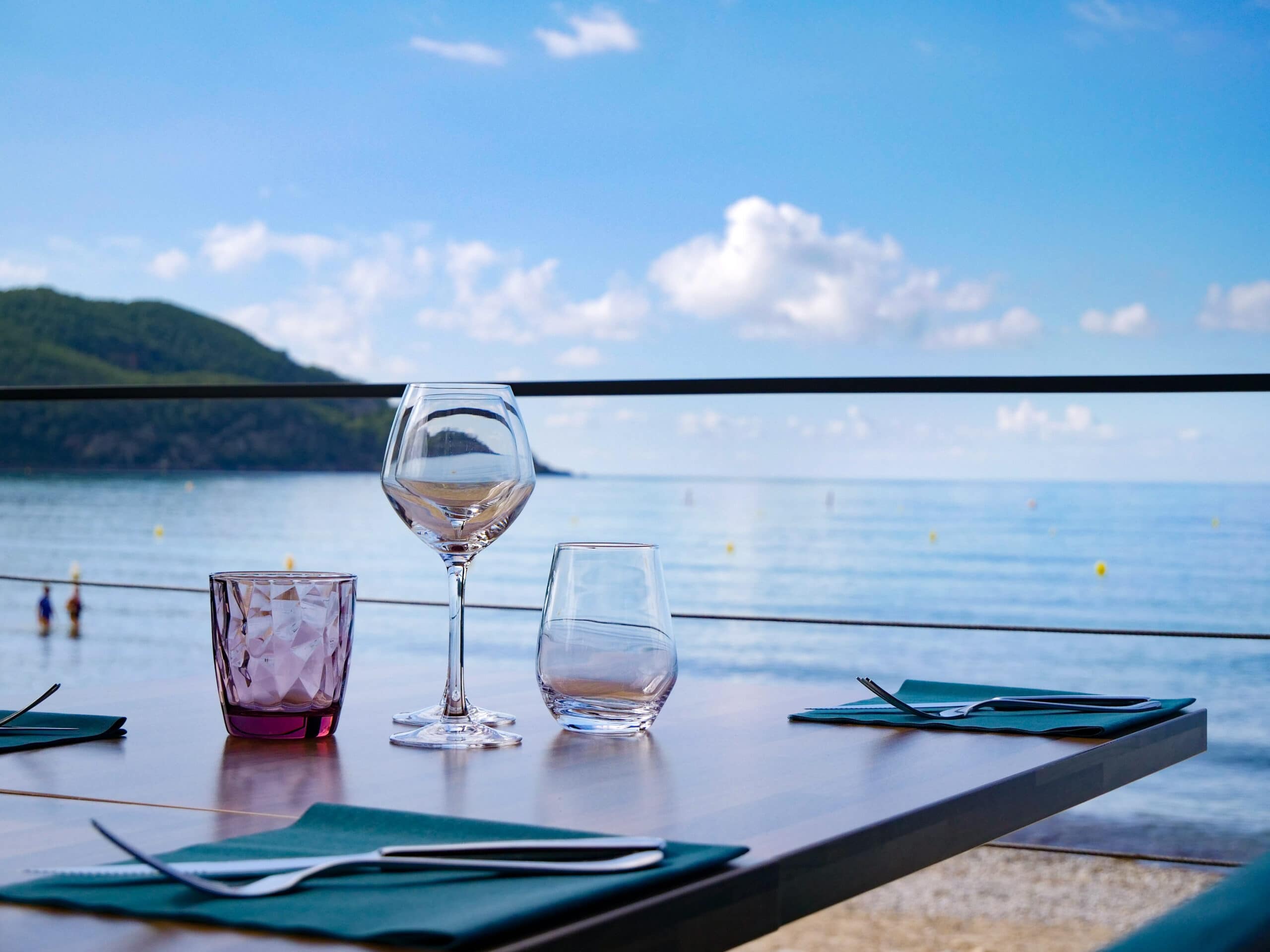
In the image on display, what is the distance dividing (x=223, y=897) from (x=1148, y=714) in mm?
600

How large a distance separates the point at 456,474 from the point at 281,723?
6.9 inches

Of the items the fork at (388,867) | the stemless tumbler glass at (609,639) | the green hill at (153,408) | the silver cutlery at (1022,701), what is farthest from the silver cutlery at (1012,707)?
the green hill at (153,408)

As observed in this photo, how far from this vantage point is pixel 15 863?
471 millimetres

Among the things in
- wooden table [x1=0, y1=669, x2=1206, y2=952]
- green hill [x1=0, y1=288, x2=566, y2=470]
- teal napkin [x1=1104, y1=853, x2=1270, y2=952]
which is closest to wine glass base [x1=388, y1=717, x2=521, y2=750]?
wooden table [x1=0, y1=669, x2=1206, y2=952]

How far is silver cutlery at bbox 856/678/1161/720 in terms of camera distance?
0.84 meters

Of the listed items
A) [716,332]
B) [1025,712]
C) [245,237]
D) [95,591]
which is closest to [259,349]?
[245,237]

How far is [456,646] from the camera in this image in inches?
30.2

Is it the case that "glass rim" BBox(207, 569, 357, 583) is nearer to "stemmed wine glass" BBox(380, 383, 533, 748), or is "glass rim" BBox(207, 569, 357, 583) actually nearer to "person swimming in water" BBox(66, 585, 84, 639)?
"stemmed wine glass" BBox(380, 383, 533, 748)

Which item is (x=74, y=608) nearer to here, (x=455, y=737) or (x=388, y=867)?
(x=455, y=737)

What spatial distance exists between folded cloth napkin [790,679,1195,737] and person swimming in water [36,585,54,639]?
100ft

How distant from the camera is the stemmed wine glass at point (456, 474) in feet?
2.62

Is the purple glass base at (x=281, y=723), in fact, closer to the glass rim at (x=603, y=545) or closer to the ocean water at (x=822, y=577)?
the glass rim at (x=603, y=545)

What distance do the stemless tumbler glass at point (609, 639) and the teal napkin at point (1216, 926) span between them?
546 millimetres

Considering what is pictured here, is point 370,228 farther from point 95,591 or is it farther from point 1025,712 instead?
point 1025,712
